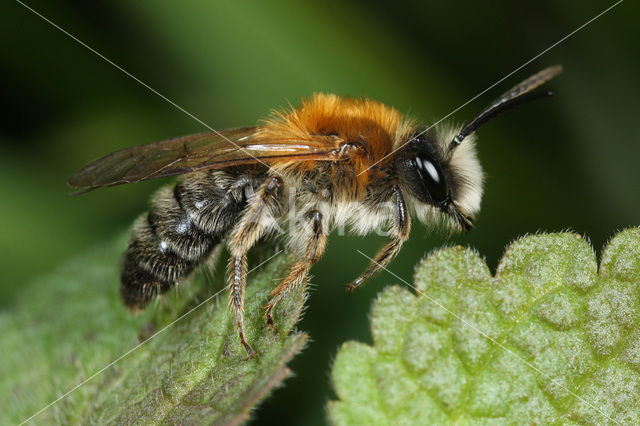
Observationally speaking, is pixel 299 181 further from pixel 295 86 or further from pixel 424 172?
pixel 295 86

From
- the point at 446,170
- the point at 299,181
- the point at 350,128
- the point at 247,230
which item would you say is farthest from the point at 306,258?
the point at 446,170

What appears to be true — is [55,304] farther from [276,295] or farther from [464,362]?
[464,362]

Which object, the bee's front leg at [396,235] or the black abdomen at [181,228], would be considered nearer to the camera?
the bee's front leg at [396,235]

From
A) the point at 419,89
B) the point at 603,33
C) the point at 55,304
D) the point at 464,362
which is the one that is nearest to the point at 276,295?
the point at 464,362

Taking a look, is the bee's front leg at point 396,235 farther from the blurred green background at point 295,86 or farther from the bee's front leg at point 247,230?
the blurred green background at point 295,86

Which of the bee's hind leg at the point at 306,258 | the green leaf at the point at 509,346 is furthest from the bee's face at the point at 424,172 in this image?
the green leaf at the point at 509,346

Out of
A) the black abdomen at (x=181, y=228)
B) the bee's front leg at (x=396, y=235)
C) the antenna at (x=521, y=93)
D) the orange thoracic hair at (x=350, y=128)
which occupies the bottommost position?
the black abdomen at (x=181, y=228)
